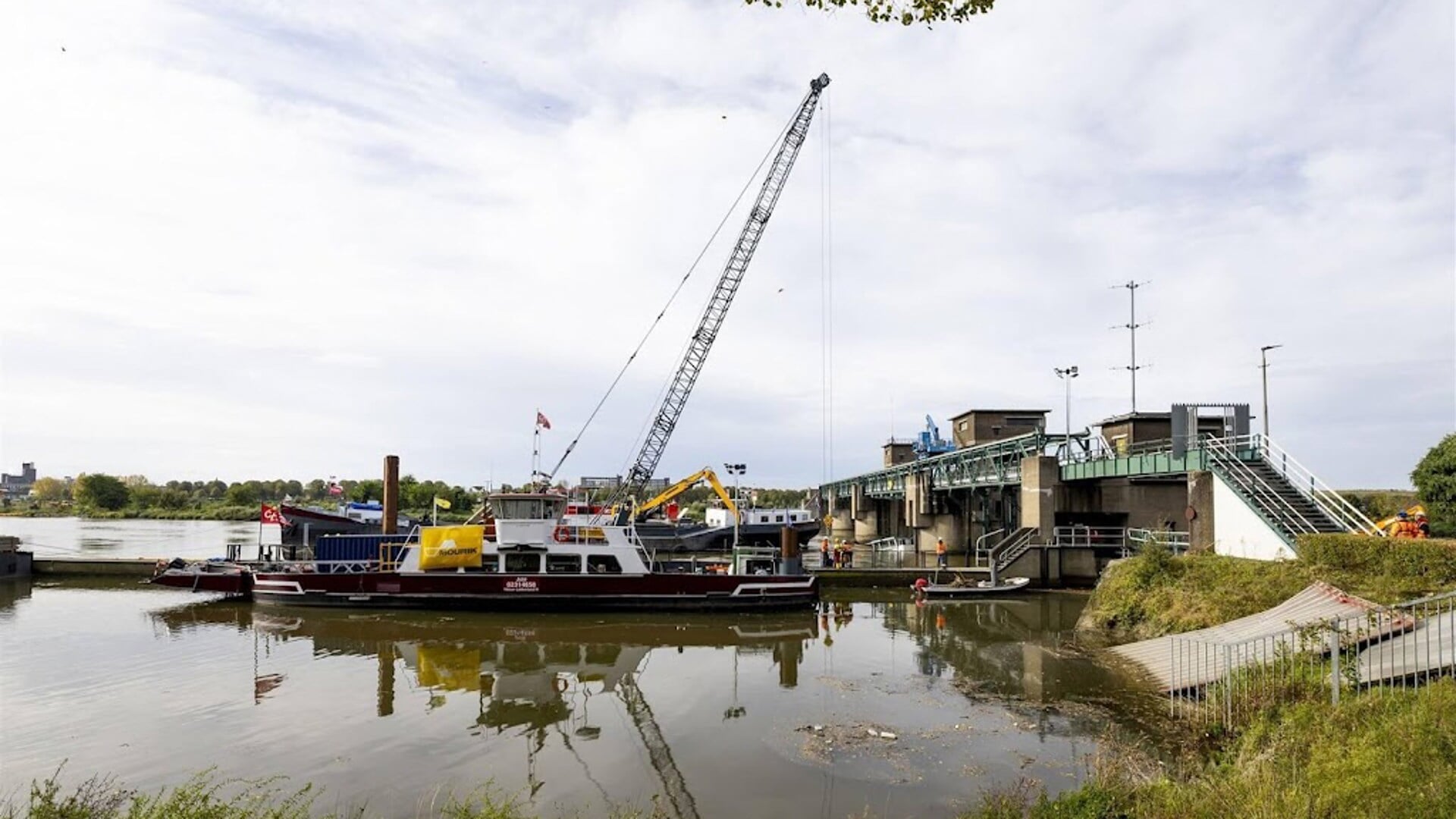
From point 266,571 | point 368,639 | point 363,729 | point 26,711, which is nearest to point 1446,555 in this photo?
point 363,729

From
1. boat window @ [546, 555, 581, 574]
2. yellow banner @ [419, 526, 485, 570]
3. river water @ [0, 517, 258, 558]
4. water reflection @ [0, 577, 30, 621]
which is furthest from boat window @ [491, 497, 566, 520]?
river water @ [0, 517, 258, 558]

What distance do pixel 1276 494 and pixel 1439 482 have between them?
74.2ft

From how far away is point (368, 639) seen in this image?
2314cm

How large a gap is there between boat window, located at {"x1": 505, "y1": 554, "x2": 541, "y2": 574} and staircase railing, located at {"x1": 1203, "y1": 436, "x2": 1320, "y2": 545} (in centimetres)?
2333

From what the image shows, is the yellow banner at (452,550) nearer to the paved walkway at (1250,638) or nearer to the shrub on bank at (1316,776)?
the paved walkway at (1250,638)

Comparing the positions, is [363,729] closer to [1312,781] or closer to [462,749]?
[462,749]

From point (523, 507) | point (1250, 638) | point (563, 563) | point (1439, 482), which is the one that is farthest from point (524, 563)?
point (1439, 482)

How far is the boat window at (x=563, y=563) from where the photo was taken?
28.4 m

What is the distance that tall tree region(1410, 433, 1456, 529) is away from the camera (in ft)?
123

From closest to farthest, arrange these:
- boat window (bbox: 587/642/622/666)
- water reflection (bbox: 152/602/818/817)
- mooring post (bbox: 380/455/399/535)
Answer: water reflection (bbox: 152/602/818/817)
boat window (bbox: 587/642/622/666)
mooring post (bbox: 380/455/399/535)

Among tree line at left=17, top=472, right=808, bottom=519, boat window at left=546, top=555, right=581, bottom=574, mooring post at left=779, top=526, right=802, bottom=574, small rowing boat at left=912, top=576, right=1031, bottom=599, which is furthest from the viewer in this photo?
tree line at left=17, top=472, right=808, bottom=519

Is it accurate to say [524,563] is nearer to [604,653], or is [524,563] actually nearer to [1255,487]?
[604,653]

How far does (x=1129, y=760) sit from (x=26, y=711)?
19.2m

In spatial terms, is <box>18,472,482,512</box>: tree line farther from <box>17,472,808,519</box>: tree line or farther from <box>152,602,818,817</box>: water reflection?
<box>152,602,818,817</box>: water reflection
